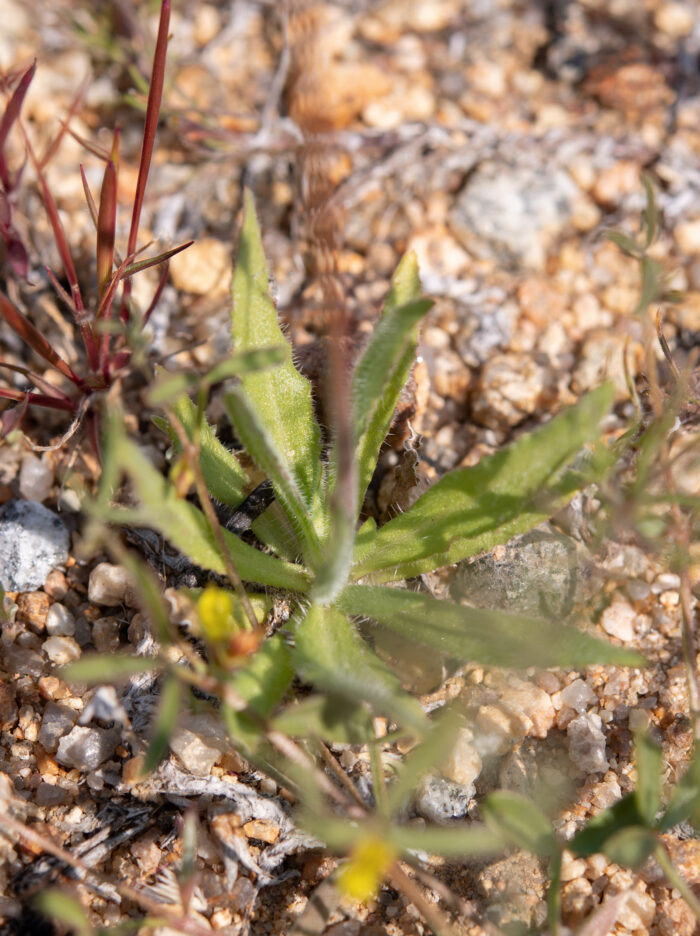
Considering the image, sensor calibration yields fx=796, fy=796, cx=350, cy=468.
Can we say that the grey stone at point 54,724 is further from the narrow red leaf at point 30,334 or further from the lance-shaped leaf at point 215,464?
the narrow red leaf at point 30,334

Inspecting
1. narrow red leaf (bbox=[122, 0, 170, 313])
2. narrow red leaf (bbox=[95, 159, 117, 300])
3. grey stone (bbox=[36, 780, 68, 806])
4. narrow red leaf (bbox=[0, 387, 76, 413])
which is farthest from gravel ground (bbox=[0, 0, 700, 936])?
narrow red leaf (bbox=[122, 0, 170, 313])

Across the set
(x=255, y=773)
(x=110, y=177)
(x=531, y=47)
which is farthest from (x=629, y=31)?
(x=255, y=773)

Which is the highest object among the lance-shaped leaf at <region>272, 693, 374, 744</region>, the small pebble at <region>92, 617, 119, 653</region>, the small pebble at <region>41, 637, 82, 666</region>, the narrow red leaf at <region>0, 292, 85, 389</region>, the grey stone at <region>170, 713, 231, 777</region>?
the narrow red leaf at <region>0, 292, 85, 389</region>

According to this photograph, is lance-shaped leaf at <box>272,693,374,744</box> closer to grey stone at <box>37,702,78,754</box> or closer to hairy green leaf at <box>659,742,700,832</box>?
hairy green leaf at <box>659,742,700,832</box>

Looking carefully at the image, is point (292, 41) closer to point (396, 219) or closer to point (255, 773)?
point (396, 219)

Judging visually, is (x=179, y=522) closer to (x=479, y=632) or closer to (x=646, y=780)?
(x=479, y=632)

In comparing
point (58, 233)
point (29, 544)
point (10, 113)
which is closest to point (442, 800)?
point (29, 544)

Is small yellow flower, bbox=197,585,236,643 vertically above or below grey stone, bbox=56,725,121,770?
above
